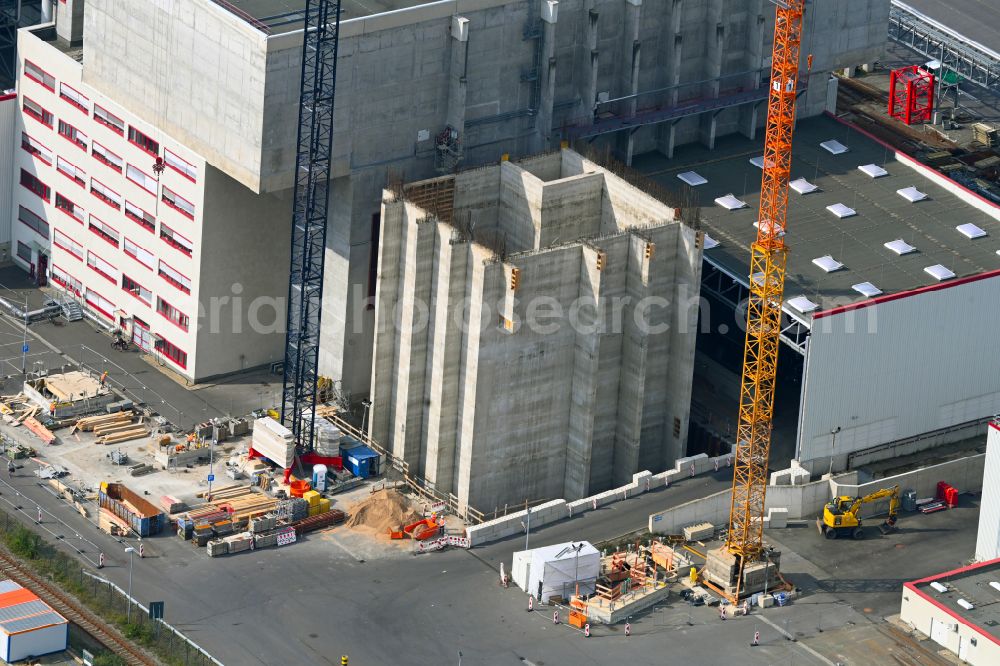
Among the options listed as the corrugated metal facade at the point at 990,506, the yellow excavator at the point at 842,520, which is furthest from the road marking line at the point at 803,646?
the corrugated metal facade at the point at 990,506

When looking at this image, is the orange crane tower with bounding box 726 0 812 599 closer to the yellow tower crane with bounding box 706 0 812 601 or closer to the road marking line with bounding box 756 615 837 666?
the yellow tower crane with bounding box 706 0 812 601

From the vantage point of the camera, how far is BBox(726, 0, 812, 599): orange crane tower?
180 meters

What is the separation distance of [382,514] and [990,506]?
1689 inches

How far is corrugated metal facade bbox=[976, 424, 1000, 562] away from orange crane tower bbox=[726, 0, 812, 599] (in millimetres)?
15453

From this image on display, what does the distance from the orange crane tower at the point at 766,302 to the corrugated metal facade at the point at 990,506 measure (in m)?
15.5

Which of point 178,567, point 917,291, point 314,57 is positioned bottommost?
point 178,567

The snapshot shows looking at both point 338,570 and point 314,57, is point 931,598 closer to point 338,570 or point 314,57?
point 338,570

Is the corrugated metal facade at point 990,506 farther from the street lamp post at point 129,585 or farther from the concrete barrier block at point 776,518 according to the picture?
the street lamp post at point 129,585

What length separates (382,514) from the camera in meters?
196

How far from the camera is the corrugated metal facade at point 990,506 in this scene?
7520 inches

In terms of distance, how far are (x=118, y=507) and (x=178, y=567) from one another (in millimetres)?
7923

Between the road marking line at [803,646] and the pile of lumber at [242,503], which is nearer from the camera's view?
the road marking line at [803,646]

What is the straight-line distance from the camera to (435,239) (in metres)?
197

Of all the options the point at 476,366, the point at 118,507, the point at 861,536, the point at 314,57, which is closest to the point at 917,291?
the point at 861,536
